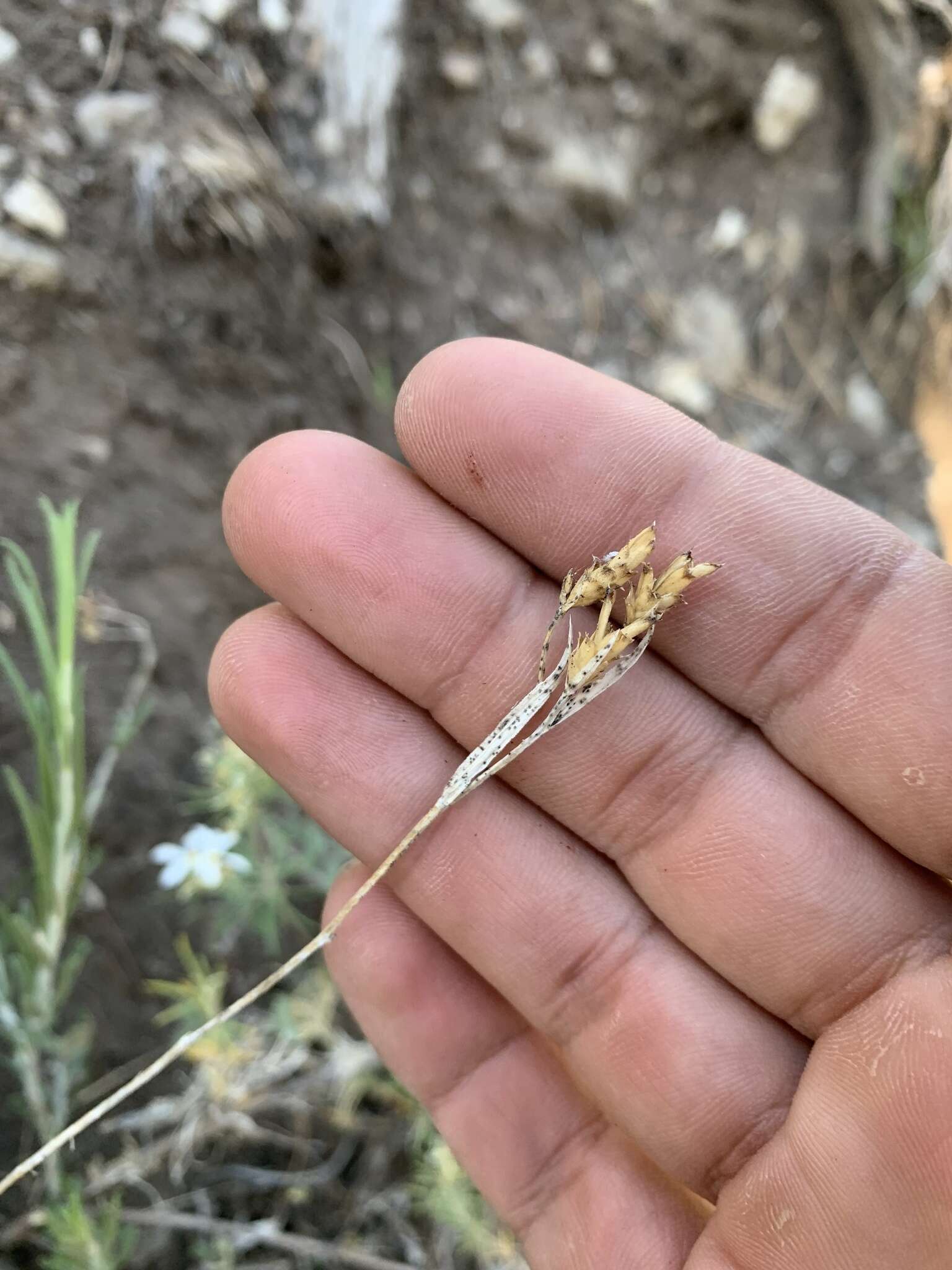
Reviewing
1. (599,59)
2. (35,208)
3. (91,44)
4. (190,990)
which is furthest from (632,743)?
(599,59)

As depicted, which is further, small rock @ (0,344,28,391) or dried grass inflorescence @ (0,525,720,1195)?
small rock @ (0,344,28,391)

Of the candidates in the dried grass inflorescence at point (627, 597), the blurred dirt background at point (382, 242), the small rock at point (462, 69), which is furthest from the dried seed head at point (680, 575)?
the small rock at point (462, 69)

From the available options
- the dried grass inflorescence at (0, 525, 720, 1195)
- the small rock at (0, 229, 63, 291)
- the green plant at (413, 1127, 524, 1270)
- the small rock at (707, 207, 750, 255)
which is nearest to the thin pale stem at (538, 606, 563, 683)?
the dried grass inflorescence at (0, 525, 720, 1195)

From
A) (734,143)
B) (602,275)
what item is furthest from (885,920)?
(734,143)

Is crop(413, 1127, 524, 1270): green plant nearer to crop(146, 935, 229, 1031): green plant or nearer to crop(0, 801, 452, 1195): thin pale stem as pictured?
crop(146, 935, 229, 1031): green plant

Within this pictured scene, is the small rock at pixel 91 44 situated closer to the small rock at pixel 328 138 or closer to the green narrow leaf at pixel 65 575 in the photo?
the small rock at pixel 328 138

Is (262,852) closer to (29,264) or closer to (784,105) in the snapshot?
(29,264)
